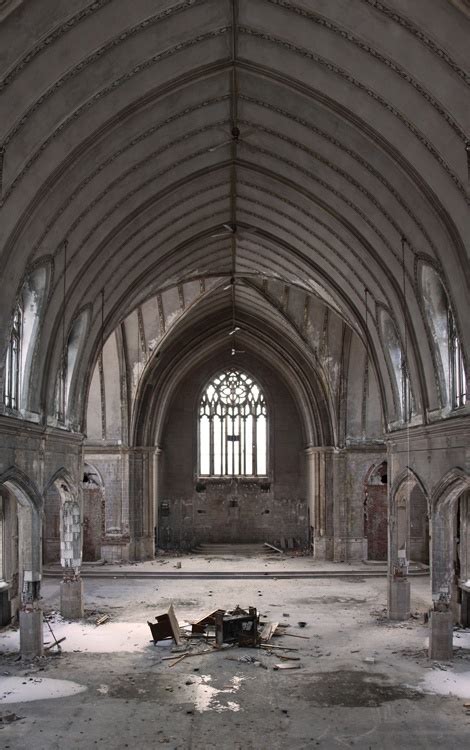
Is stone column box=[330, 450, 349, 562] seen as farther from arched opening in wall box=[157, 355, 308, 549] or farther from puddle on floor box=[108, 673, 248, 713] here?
puddle on floor box=[108, 673, 248, 713]

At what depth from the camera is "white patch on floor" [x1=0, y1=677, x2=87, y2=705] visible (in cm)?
1507

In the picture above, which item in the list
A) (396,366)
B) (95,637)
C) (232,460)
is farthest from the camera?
(232,460)

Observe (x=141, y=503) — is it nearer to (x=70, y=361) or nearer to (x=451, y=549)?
(x=70, y=361)

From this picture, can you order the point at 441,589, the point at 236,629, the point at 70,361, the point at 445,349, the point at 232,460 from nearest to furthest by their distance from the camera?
the point at 441,589, the point at 445,349, the point at 236,629, the point at 70,361, the point at 232,460

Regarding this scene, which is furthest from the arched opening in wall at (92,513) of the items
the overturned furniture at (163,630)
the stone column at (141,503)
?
the overturned furniture at (163,630)

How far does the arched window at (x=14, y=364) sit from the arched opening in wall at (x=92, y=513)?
645 inches

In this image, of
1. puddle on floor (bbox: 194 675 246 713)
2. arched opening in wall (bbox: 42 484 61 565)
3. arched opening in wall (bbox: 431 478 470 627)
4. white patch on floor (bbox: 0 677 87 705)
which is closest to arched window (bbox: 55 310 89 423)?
white patch on floor (bbox: 0 677 87 705)

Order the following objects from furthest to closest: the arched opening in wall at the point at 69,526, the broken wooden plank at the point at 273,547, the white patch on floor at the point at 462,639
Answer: the broken wooden plank at the point at 273,547 < the arched opening in wall at the point at 69,526 < the white patch on floor at the point at 462,639

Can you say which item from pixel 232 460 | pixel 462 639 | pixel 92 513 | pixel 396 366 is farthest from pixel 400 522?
pixel 232 460

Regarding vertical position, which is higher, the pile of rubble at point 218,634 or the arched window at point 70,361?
the arched window at point 70,361

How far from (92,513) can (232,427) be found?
977cm

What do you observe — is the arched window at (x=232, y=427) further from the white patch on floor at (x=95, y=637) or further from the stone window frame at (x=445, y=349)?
the stone window frame at (x=445, y=349)

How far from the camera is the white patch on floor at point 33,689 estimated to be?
15.1 metres

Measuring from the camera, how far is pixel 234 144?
18297 mm
